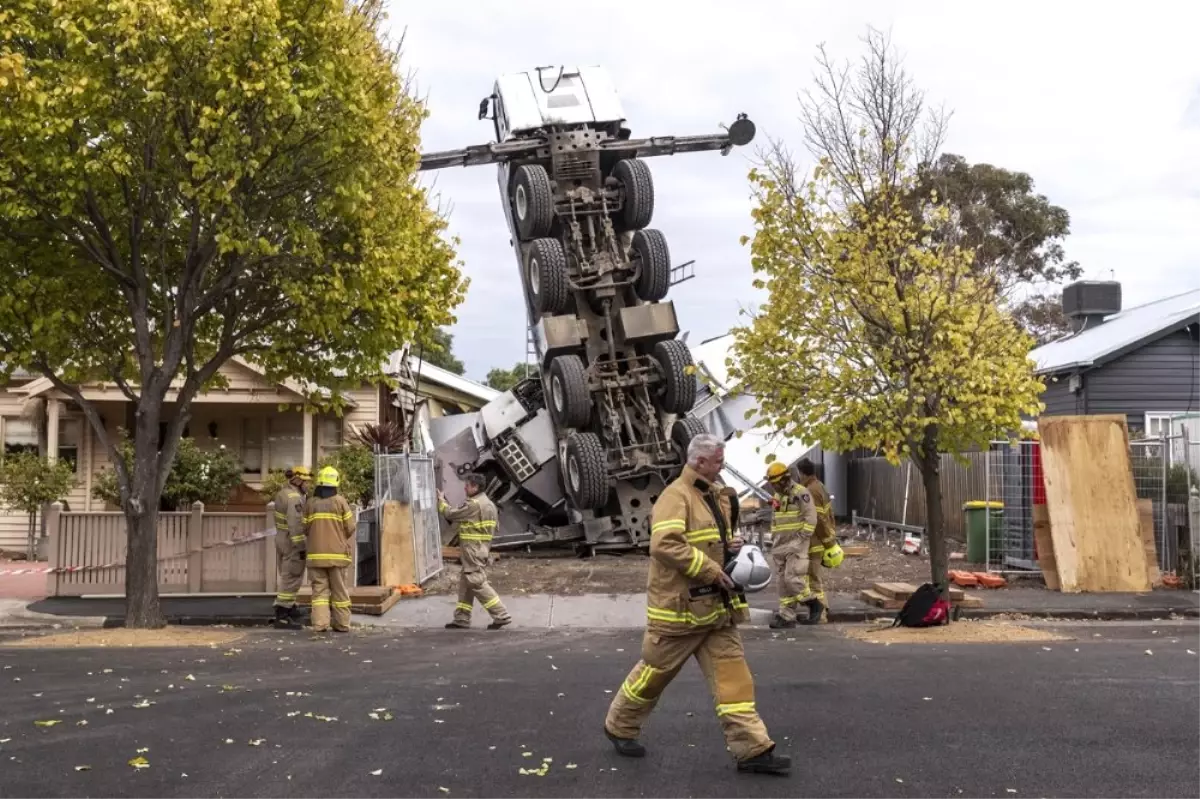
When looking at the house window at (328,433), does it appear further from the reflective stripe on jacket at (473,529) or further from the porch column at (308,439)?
the reflective stripe on jacket at (473,529)

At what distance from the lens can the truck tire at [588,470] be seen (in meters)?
18.8

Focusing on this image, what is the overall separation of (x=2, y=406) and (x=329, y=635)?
12.8 meters

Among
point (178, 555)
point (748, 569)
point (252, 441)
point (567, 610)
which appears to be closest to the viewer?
point (748, 569)

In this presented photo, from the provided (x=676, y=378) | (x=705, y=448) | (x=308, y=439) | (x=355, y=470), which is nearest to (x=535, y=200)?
(x=676, y=378)

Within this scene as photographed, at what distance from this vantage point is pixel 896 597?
540 inches

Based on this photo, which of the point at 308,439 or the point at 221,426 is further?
the point at 221,426

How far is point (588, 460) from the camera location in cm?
1880

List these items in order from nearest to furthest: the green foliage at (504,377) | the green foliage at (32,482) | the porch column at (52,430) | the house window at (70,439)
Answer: the green foliage at (32,482)
the porch column at (52,430)
the house window at (70,439)
the green foliage at (504,377)

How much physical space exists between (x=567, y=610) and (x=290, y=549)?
311 centimetres

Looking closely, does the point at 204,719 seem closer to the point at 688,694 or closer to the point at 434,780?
the point at 434,780

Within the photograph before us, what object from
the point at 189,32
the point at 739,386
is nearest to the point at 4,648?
the point at 189,32

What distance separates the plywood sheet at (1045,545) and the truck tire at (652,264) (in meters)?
6.77

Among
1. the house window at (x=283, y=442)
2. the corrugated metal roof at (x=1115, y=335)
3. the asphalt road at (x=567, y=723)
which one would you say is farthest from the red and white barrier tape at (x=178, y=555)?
the corrugated metal roof at (x=1115, y=335)

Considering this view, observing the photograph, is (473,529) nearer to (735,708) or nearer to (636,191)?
(735,708)
